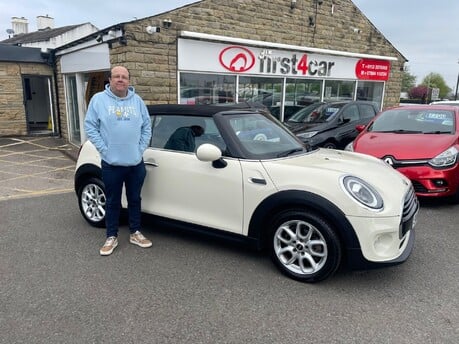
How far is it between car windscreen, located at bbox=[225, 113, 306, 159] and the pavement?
3937mm

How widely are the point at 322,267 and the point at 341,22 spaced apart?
11.3 metres

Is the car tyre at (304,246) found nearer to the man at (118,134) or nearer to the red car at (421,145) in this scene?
the man at (118,134)

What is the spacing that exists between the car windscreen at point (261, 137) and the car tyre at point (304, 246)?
67cm

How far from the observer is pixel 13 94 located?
11562 mm

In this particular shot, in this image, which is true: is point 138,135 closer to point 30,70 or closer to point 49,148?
point 49,148

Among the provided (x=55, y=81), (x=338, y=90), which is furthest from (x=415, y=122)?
(x=55, y=81)

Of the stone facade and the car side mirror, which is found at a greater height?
the stone facade

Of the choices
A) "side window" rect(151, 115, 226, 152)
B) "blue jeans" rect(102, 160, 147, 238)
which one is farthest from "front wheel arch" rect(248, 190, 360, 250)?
"blue jeans" rect(102, 160, 147, 238)

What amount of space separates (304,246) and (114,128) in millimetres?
2022

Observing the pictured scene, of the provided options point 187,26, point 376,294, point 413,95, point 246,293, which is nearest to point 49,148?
point 187,26

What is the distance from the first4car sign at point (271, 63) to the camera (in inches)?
337

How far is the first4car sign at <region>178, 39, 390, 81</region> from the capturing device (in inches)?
337

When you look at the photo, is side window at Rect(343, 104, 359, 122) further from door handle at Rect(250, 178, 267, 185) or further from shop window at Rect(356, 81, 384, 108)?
door handle at Rect(250, 178, 267, 185)

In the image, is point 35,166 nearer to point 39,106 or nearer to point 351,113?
point 39,106
